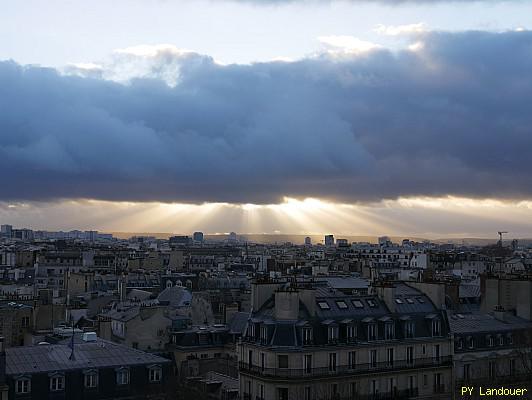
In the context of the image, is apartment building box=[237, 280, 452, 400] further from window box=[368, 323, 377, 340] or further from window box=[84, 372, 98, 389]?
window box=[84, 372, 98, 389]

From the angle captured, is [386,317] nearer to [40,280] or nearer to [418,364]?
[418,364]

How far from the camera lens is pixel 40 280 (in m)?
135

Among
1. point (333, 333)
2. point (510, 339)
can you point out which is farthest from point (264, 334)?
point (510, 339)

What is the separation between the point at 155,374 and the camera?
49.7m

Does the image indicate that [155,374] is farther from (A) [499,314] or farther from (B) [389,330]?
(A) [499,314]

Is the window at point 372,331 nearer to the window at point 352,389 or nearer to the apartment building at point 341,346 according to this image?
the apartment building at point 341,346

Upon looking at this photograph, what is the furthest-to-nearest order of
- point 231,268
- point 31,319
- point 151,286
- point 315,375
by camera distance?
point 231,268 → point 151,286 → point 31,319 → point 315,375

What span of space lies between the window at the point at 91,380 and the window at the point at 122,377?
137 centimetres

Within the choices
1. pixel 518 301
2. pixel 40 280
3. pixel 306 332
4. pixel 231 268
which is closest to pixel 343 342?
pixel 306 332

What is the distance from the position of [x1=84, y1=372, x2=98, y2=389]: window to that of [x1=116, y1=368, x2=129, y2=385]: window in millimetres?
1374

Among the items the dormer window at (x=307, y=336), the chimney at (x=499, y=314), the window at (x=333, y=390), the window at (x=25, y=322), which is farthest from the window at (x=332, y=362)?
the window at (x=25, y=322)

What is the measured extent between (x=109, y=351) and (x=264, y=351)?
943cm

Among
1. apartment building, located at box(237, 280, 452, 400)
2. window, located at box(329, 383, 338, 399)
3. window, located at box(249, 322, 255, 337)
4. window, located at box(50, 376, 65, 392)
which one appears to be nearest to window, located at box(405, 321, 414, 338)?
apartment building, located at box(237, 280, 452, 400)

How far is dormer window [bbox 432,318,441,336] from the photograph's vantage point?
180 ft
